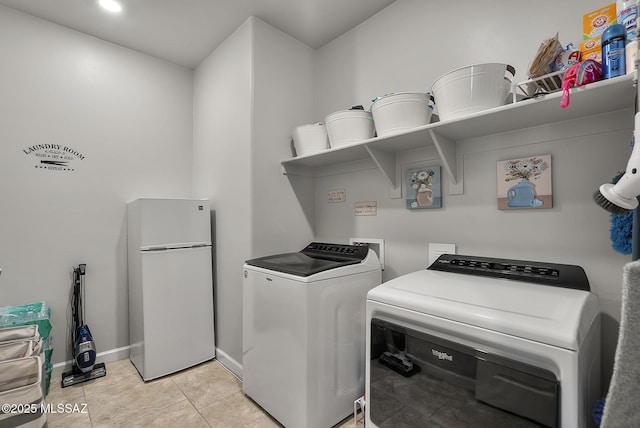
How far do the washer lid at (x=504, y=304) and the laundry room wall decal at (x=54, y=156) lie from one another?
248cm

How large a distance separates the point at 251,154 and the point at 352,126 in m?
0.75

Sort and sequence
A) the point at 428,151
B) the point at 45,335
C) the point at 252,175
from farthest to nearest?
the point at 252,175, the point at 45,335, the point at 428,151

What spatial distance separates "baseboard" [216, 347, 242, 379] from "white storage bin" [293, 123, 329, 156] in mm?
1636

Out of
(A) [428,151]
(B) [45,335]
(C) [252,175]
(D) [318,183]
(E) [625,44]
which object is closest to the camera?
(E) [625,44]

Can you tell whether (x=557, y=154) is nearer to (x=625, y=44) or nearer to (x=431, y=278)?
(x=625, y=44)

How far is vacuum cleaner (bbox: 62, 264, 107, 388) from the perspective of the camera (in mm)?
2090

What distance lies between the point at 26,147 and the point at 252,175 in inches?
64.3

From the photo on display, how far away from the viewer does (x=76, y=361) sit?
2.09 metres

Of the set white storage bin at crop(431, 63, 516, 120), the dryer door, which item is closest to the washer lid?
the dryer door

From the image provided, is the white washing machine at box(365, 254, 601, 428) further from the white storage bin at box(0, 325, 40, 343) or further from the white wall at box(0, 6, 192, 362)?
the white wall at box(0, 6, 192, 362)

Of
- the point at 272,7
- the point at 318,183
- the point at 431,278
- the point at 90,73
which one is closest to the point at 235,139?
the point at 318,183

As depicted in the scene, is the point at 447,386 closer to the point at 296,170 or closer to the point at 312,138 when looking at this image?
the point at 312,138

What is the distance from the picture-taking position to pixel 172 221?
223 centimetres

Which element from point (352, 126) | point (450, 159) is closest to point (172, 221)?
point (352, 126)
